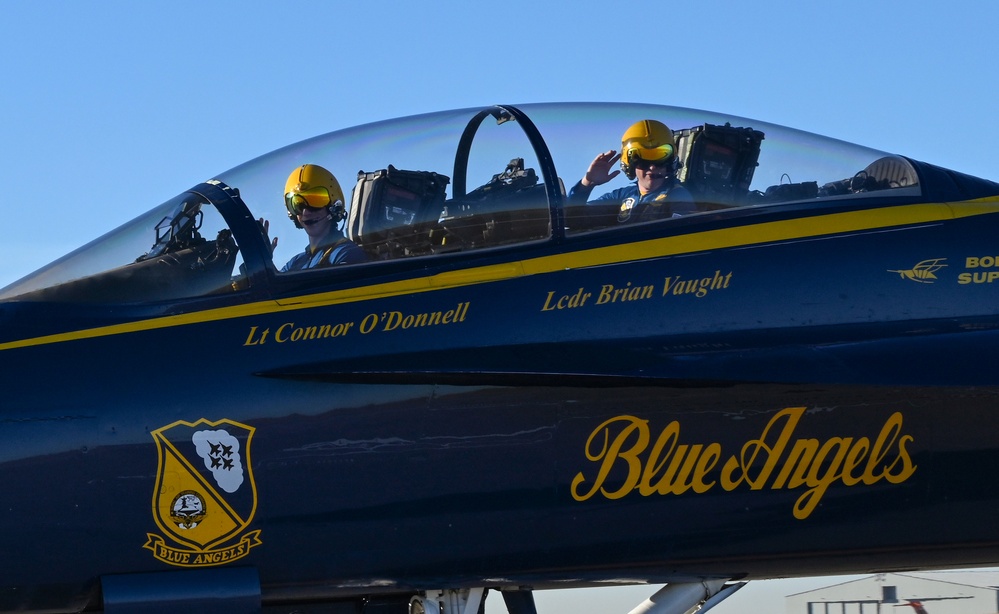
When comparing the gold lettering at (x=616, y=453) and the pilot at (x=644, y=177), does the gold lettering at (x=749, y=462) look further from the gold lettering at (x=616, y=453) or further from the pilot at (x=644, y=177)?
the pilot at (x=644, y=177)

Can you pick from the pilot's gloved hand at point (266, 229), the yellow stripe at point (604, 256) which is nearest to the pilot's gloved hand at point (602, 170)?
the yellow stripe at point (604, 256)

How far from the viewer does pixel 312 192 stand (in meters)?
6.18

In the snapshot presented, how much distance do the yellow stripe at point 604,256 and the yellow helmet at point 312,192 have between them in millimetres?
551

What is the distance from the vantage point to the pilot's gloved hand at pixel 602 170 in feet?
20.9

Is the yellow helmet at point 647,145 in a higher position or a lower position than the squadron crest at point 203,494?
higher

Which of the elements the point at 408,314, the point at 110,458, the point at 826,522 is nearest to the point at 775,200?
the point at 826,522

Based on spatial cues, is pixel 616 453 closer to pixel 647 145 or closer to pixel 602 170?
pixel 602 170

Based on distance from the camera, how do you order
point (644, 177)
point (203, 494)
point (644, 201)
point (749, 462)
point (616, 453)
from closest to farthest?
point (203, 494) < point (616, 453) < point (749, 462) < point (644, 201) < point (644, 177)

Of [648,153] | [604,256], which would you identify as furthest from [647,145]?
[604,256]

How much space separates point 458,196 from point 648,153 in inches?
40.8

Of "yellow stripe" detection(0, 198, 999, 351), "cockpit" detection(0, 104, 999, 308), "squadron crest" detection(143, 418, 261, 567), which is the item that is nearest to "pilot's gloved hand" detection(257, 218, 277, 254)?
"cockpit" detection(0, 104, 999, 308)

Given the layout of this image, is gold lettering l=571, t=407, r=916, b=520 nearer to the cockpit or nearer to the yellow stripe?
the yellow stripe

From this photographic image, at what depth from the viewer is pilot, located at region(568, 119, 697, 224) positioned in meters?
6.29

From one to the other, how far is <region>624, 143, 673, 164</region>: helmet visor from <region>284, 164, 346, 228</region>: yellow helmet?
1516mm
